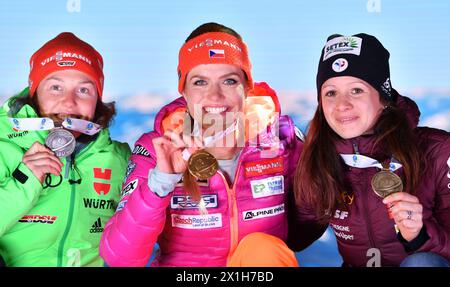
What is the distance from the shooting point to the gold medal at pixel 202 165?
117 inches

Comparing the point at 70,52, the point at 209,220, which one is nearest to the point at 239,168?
the point at 209,220

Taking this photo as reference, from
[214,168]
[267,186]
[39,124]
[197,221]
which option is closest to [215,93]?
[214,168]

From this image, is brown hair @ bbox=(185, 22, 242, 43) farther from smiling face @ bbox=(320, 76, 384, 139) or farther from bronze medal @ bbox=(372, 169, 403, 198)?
bronze medal @ bbox=(372, 169, 403, 198)

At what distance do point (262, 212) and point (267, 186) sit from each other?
0.13m

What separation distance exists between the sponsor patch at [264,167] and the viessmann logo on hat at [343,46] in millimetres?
564

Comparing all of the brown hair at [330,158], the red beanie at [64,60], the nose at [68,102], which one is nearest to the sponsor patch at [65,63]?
the red beanie at [64,60]

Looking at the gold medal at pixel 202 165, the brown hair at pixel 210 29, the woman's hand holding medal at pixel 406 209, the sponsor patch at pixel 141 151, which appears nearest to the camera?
the woman's hand holding medal at pixel 406 209

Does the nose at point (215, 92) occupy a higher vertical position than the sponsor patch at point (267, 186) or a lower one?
higher

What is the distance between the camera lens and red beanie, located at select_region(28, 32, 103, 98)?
3.36 m

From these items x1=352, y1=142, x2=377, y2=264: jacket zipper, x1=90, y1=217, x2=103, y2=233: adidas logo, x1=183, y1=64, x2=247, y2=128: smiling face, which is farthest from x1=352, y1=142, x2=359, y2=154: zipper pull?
x1=90, y1=217, x2=103, y2=233: adidas logo

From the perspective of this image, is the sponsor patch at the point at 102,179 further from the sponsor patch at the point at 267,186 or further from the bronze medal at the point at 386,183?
the bronze medal at the point at 386,183

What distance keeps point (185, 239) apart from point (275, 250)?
58 cm

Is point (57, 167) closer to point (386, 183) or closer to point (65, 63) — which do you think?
point (65, 63)
